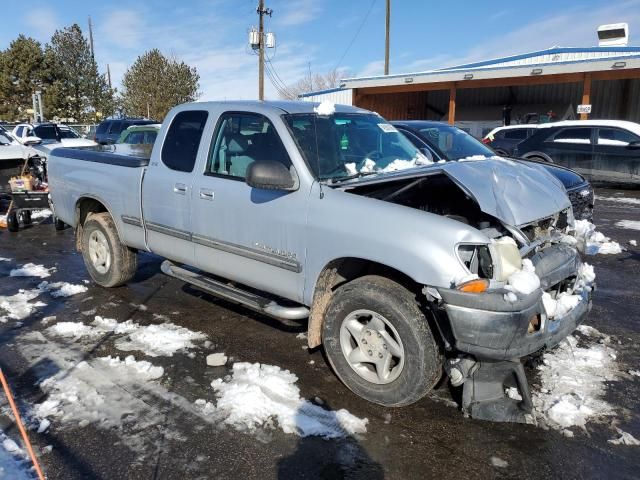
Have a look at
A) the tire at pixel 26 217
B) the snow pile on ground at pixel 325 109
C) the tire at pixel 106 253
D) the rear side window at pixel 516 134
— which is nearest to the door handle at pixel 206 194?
the snow pile on ground at pixel 325 109

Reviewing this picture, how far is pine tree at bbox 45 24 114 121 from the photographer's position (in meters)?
46.0

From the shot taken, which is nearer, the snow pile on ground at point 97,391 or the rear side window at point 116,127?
the snow pile on ground at point 97,391

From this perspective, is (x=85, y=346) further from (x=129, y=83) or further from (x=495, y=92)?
(x=129, y=83)

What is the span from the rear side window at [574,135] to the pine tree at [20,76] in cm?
4226

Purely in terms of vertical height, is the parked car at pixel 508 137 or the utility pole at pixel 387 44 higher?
the utility pole at pixel 387 44

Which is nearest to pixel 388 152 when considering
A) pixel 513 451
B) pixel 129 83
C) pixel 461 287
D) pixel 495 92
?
pixel 461 287

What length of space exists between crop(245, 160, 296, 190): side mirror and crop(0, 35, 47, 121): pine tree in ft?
153

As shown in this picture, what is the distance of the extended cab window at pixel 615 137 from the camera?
13.5 metres

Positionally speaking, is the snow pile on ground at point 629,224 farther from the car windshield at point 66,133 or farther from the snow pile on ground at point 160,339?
the car windshield at point 66,133

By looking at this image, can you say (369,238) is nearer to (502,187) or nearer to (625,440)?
(502,187)

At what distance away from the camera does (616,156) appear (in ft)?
45.3

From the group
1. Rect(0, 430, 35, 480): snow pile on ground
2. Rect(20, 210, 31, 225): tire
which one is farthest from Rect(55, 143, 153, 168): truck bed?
Rect(20, 210, 31, 225): tire

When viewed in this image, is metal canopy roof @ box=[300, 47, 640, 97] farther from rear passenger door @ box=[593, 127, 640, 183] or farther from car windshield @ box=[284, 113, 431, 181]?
car windshield @ box=[284, 113, 431, 181]

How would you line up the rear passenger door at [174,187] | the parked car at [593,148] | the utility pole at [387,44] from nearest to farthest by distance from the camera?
the rear passenger door at [174,187]
the parked car at [593,148]
the utility pole at [387,44]
